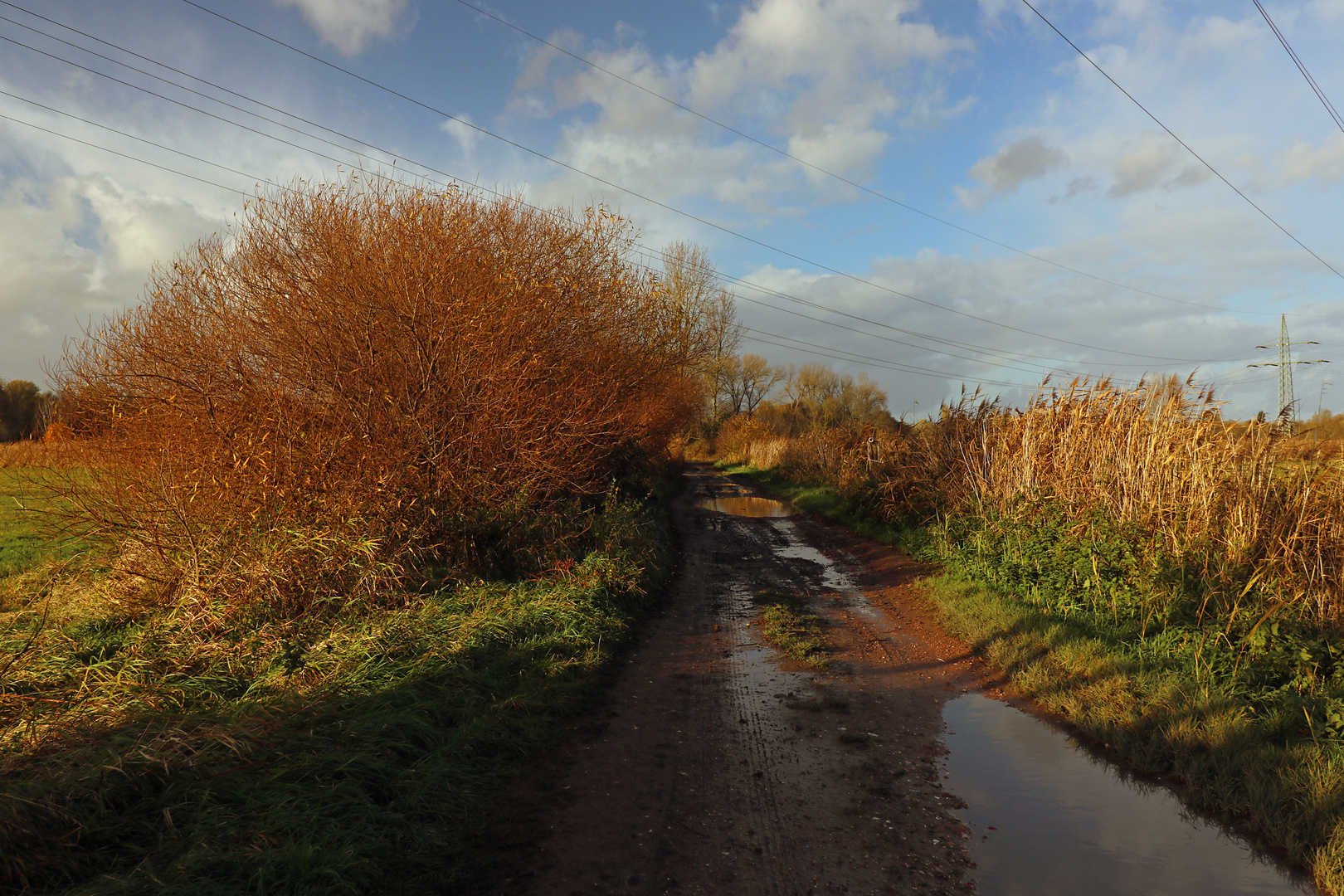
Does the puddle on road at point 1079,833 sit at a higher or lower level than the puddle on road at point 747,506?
lower

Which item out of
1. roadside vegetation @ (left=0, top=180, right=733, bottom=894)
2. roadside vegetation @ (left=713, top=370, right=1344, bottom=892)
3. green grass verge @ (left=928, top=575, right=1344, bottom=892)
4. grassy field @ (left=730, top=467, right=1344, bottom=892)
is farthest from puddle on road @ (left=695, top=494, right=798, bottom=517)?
green grass verge @ (left=928, top=575, right=1344, bottom=892)

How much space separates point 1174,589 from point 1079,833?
15.5ft

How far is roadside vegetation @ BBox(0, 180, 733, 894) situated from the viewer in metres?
3.52

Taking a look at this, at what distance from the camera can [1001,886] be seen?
12.0 feet

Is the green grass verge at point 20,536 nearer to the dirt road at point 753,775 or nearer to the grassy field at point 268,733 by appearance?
the grassy field at point 268,733

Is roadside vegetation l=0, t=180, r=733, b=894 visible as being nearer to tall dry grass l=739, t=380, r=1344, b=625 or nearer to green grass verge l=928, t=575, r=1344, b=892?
green grass verge l=928, t=575, r=1344, b=892

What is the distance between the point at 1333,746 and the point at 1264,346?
1972cm

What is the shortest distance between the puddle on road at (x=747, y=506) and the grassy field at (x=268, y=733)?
50.1ft

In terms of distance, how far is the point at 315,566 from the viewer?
6.86 m

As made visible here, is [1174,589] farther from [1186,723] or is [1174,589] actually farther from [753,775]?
[753,775]

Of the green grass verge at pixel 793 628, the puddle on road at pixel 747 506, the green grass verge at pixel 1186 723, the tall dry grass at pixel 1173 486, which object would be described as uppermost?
the tall dry grass at pixel 1173 486

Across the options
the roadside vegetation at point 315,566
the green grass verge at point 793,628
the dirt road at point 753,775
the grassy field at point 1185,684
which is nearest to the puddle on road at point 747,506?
the roadside vegetation at point 315,566

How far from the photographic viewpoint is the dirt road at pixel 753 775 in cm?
371

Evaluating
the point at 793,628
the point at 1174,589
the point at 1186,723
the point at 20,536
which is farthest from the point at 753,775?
the point at 20,536
